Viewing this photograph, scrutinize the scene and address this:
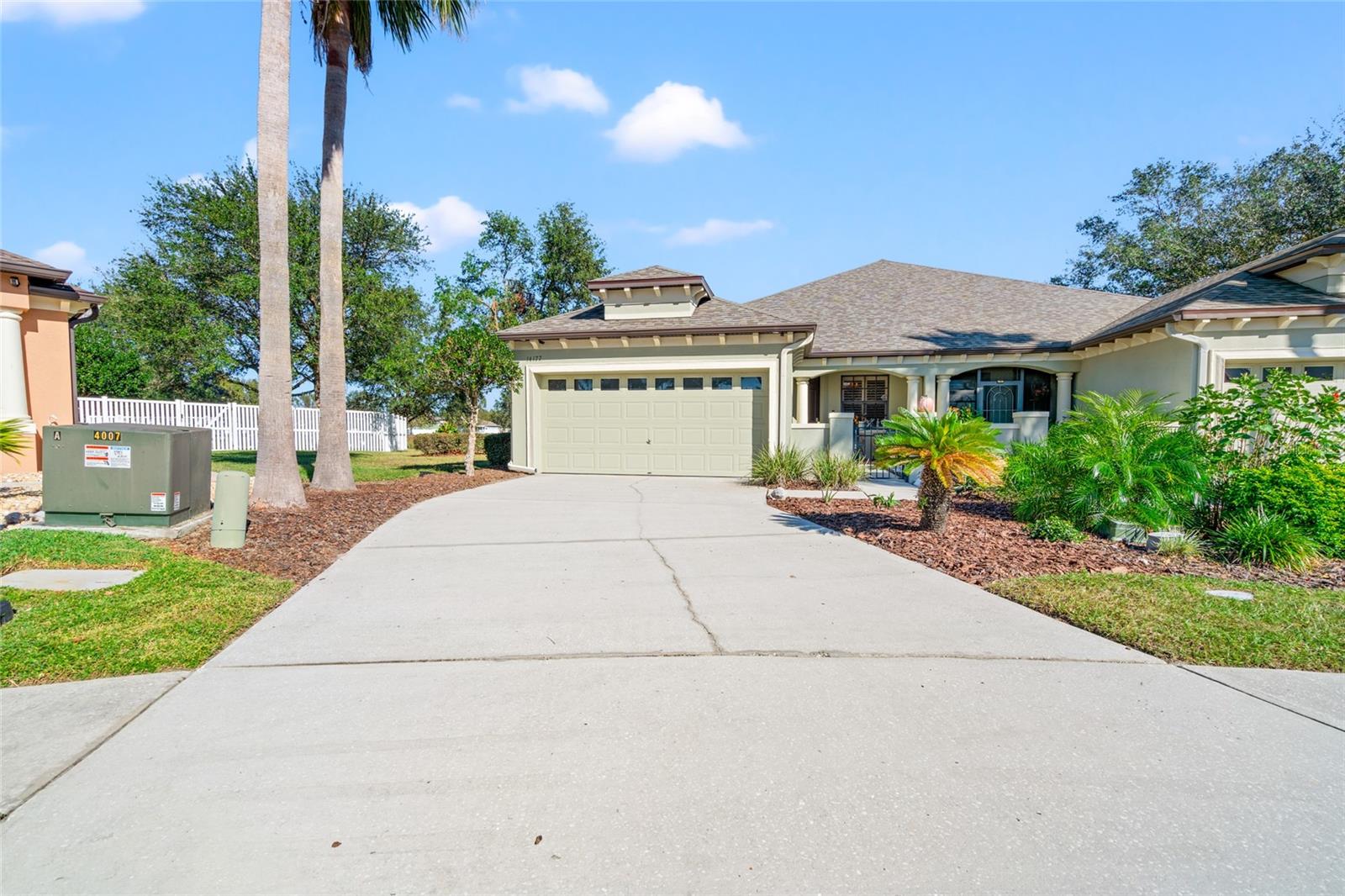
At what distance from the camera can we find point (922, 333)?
62.0ft

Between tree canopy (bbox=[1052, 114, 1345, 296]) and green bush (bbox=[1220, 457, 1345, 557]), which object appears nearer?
green bush (bbox=[1220, 457, 1345, 557])

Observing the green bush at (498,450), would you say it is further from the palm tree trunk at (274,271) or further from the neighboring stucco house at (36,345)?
the palm tree trunk at (274,271)

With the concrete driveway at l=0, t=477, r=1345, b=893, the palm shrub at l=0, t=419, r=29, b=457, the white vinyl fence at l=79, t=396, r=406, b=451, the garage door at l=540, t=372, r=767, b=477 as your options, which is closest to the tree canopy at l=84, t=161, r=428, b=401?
the white vinyl fence at l=79, t=396, r=406, b=451

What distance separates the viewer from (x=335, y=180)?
12398mm

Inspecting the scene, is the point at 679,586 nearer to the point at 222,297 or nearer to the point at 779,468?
the point at 779,468

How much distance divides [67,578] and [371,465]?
14.8 meters

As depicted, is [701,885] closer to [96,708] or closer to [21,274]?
[96,708]

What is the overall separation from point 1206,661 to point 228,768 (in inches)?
217

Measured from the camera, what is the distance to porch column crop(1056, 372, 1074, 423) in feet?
59.1

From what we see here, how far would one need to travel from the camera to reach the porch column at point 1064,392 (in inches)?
709

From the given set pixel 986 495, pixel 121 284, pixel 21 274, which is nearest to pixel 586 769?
pixel 986 495

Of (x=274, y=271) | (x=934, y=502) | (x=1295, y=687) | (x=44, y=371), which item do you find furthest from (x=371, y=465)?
(x=1295, y=687)

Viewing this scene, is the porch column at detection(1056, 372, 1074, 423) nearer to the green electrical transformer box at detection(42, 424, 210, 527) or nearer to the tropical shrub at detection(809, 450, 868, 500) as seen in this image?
the tropical shrub at detection(809, 450, 868, 500)

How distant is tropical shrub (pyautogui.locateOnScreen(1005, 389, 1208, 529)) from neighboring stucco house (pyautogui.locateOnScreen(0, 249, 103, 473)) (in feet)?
52.2
